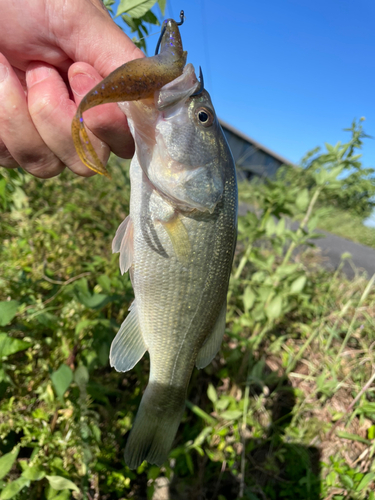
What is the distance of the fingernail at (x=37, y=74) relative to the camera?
4.40 ft

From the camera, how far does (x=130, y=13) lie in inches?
59.0

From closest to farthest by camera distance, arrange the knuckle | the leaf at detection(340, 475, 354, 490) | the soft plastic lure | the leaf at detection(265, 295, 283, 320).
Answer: the soft plastic lure → the knuckle → the leaf at detection(340, 475, 354, 490) → the leaf at detection(265, 295, 283, 320)

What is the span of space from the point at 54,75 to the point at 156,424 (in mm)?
1677

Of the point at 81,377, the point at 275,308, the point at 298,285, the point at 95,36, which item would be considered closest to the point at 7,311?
the point at 81,377

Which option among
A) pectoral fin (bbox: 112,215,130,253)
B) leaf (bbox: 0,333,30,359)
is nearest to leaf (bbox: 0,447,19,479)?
leaf (bbox: 0,333,30,359)

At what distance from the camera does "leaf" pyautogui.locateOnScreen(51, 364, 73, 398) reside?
56.6 inches

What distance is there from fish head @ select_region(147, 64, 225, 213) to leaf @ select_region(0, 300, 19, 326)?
0.89 metres

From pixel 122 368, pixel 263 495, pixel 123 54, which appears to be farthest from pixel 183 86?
pixel 263 495

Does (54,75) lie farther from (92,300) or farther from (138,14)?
(92,300)

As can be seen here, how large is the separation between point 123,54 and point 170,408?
5.15 ft

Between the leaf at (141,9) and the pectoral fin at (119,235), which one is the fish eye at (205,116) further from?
the leaf at (141,9)

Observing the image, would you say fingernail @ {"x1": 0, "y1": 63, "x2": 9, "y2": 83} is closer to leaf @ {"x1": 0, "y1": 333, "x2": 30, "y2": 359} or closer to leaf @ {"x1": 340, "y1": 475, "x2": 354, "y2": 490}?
leaf @ {"x1": 0, "y1": 333, "x2": 30, "y2": 359}

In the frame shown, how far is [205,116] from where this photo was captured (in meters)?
1.28

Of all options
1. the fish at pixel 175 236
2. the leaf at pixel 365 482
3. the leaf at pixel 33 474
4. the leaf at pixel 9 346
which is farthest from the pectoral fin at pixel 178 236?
the leaf at pixel 365 482
